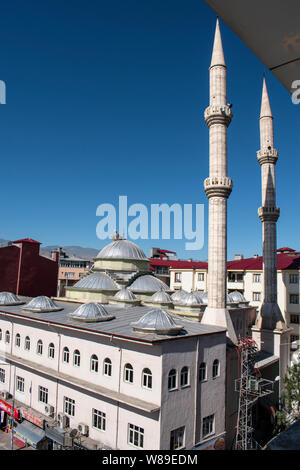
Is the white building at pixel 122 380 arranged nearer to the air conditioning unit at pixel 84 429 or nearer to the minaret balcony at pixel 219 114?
the air conditioning unit at pixel 84 429

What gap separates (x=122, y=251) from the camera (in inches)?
1201

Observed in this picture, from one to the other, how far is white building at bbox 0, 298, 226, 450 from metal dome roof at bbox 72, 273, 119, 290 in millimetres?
6610

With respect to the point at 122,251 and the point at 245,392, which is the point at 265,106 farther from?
the point at 245,392

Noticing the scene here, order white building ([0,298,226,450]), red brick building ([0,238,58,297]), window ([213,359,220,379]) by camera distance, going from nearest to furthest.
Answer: white building ([0,298,226,450]) < window ([213,359,220,379]) < red brick building ([0,238,58,297])

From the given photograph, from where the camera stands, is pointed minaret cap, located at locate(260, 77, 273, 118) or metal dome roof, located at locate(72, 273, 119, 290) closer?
metal dome roof, located at locate(72, 273, 119, 290)

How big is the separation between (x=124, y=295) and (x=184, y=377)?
10995 millimetres

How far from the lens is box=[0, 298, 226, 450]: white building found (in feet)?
45.3

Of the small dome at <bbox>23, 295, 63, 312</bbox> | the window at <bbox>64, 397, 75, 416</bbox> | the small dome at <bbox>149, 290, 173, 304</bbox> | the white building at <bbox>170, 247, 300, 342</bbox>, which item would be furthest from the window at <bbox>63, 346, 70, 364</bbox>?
the white building at <bbox>170, 247, 300, 342</bbox>

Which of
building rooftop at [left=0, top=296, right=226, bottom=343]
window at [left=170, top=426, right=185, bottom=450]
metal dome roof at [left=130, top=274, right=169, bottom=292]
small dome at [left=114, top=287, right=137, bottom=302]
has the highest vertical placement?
metal dome roof at [left=130, top=274, right=169, bottom=292]

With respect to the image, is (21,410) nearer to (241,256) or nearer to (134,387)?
(134,387)

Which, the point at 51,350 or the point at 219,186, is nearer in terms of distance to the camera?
the point at 51,350

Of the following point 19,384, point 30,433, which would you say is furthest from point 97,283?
point 30,433

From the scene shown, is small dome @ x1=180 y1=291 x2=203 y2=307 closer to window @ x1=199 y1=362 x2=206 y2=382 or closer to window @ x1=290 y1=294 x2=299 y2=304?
window @ x1=199 y1=362 x2=206 y2=382
